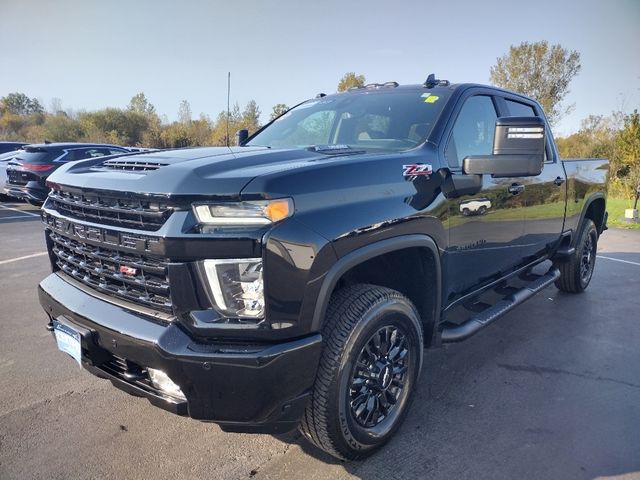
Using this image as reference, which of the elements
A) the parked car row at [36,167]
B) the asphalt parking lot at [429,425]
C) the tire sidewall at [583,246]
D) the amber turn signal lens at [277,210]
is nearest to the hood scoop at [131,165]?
the amber turn signal lens at [277,210]

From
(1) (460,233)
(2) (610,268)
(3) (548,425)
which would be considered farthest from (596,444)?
(2) (610,268)

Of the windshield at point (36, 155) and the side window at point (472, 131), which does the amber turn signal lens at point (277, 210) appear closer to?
the side window at point (472, 131)

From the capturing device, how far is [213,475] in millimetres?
2359

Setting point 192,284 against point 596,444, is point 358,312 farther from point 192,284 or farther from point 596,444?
point 596,444

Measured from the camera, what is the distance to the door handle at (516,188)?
11.3 feet

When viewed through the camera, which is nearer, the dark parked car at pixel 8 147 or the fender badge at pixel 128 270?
the fender badge at pixel 128 270

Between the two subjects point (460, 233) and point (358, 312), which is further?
point (460, 233)

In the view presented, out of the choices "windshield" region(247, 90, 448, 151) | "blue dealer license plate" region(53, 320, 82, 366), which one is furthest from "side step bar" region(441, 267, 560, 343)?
"blue dealer license plate" region(53, 320, 82, 366)

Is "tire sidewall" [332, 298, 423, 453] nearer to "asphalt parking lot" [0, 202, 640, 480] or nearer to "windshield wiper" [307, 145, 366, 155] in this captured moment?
"asphalt parking lot" [0, 202, 640, 480]

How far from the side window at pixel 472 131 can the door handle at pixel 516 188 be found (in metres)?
0.31

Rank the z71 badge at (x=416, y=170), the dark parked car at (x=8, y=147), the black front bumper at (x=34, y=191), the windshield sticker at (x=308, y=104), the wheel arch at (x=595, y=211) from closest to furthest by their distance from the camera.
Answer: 1. the z71 badge at (x=416, y=170)
2. the windshield sticker at (x=308, y=104)
3. the wheel arch at (x=595, y=211)
4. the black front bumper at (x=34, y=191)
5. the dark parked car at (x=8, y=147)

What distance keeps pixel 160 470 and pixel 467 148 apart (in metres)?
2.68

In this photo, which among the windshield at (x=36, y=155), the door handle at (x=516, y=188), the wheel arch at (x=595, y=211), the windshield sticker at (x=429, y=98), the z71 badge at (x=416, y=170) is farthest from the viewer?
the windshield at (x=36, y=155)

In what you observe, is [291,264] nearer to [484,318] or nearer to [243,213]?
[243,213]
